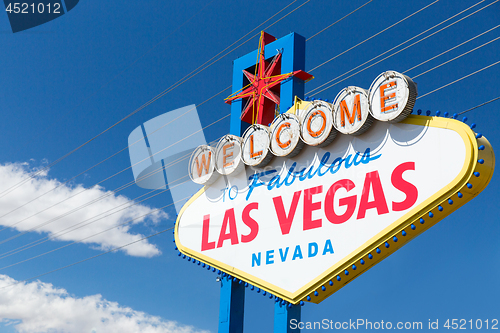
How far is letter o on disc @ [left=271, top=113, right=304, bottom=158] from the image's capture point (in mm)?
10094

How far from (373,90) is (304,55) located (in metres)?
3.55

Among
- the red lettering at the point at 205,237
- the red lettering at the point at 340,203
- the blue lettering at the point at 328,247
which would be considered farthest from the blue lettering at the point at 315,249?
the red lettering at the point at 205,237

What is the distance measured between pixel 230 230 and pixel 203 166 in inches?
75.8

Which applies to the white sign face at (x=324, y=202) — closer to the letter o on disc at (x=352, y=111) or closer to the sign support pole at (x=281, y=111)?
the letter o on disc at (x=352, y=111)

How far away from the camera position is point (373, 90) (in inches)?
345

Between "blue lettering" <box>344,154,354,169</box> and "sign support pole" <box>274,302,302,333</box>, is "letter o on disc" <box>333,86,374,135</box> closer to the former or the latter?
"blue lettering" <box>344,154,354,169</box>

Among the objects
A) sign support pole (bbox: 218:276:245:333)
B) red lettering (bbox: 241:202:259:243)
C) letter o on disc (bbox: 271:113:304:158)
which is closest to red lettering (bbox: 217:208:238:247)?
red lettering (bbox: 241:202:259:243)

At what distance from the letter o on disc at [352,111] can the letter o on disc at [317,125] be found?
0.17 metres

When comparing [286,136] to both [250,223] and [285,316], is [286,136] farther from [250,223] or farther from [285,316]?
[285,316]

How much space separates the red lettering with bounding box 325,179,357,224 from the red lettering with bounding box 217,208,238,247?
95.2 inches

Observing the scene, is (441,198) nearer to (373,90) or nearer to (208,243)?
(373,90)

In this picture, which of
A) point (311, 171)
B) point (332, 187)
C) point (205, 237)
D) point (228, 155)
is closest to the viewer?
point (332, 187)

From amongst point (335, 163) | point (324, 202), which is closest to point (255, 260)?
point (324, 202)

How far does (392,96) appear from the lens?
851 cm
